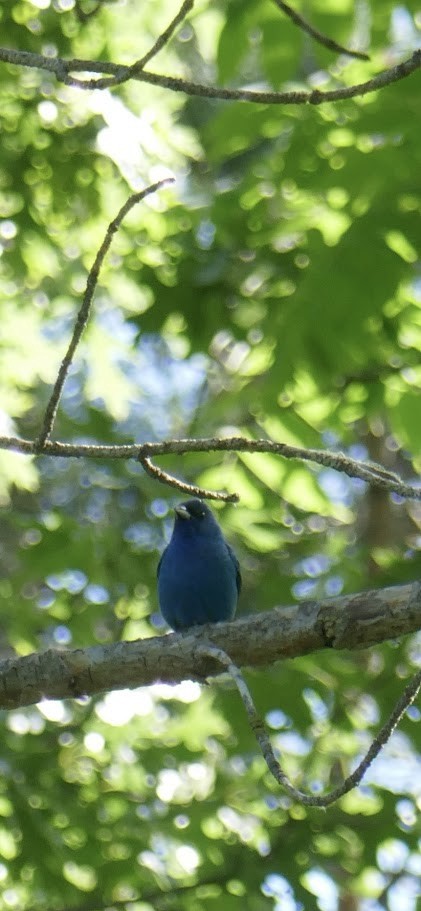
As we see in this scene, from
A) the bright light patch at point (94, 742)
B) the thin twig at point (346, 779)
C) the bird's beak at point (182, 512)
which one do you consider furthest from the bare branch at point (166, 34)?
the bright light patch at point (94, 742)

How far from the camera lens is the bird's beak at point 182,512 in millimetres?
8082

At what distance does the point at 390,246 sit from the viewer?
6.11 metres

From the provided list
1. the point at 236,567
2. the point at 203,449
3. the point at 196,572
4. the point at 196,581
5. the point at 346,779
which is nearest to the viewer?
the point at 346,779

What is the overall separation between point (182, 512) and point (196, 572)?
0.43 m

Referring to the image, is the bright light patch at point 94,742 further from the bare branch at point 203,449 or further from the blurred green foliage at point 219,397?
the bare branch at point 203,449

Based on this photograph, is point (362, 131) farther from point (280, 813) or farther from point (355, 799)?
point (355, 799)

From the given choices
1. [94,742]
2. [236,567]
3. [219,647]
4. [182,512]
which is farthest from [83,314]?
[94,742]

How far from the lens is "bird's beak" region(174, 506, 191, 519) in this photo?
8082mm

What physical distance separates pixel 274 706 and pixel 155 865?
1654mm

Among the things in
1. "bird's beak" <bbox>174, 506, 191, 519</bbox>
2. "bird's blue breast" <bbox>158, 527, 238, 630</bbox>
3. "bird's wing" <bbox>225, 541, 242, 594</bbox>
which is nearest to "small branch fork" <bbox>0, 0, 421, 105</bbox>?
"bird's blue breast" <bbox>158, 527, 238, 630</bbox>

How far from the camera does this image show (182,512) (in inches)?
317

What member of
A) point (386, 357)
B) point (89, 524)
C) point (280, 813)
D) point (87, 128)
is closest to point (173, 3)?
point (87, 128)

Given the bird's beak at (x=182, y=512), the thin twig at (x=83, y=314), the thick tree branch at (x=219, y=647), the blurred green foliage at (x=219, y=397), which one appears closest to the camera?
the thin twig at (x=83, y=314)

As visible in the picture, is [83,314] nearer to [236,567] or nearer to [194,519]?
[194,519]
